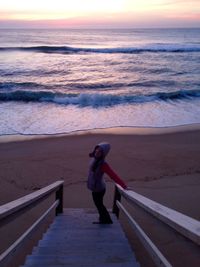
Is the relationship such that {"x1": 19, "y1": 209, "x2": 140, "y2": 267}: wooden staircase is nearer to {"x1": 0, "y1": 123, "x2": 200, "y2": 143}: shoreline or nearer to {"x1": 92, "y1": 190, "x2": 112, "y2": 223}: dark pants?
{"x1": 92, "y1": 190, "x2": 112, "y2": 223}: dark pants

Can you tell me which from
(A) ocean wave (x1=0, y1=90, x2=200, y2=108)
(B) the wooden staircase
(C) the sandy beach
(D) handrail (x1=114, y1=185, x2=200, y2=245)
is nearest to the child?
(B) the wooden staircase

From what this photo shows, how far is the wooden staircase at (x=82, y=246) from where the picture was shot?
12.7ft

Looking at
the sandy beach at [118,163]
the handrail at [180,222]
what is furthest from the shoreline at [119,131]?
the handrail at [180,222]

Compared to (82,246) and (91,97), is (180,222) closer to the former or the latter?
(82,246)

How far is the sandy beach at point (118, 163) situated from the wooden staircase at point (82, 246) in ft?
7.28

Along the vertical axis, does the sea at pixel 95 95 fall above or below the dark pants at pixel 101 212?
above

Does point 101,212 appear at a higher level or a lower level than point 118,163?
higher

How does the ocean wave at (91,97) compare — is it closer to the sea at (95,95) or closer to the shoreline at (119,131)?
the sea at (95,95)

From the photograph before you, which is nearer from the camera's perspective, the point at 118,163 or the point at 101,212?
the point at 101,212

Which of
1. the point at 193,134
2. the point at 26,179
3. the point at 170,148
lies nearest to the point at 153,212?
the point at 26,179

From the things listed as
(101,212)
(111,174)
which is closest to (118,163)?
Result: (101,212)

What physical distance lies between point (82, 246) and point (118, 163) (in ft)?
19.2

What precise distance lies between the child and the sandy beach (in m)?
2.19

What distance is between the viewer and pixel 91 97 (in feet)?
68.3
